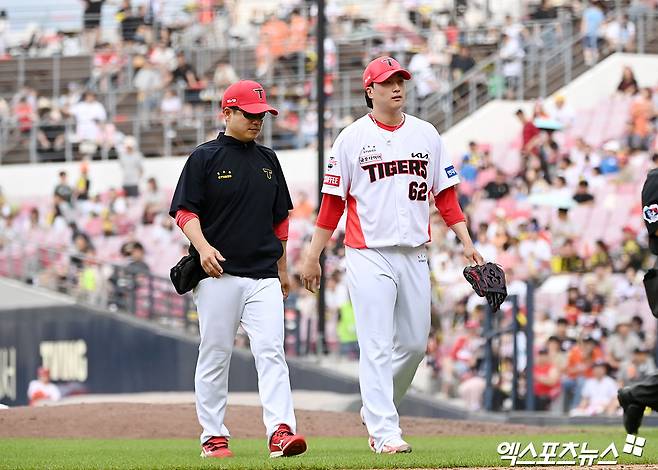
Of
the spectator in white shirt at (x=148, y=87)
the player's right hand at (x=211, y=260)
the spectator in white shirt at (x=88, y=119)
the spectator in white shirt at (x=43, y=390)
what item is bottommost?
the spectator in white shirt at (x=43, y=390)

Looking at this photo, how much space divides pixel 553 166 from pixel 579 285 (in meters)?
6.50

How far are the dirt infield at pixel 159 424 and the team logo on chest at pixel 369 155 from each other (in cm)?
358

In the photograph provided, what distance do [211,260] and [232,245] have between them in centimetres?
27

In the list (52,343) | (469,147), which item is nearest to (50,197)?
(52,343)

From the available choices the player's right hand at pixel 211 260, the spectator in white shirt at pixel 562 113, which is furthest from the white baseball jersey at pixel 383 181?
the spectator in white shirt at pixel 562 113

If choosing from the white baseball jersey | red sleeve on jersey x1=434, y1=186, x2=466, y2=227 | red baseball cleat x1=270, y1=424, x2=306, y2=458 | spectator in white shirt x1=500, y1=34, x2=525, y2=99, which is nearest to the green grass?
red baseball cleat x1=270, y1=424, x2=306, y2=458

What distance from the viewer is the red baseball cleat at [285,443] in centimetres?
852

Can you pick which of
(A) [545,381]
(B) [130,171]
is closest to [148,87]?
(B) [130,171]

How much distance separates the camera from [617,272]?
1798cm

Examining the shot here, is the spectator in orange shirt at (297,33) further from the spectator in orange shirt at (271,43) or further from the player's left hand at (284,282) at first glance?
the player's left hand at (284,282)

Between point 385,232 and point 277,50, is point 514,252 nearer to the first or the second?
point 277,50

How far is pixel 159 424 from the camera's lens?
12359 millimetres

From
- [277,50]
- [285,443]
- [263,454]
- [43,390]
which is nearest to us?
[285,443]

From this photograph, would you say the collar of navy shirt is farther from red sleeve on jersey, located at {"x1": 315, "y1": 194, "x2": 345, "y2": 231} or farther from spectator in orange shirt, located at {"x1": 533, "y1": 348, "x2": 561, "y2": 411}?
spectator in orange shirt, located at {"x1": 533, "y1": 348, "x2": 561, "y2": 411}
